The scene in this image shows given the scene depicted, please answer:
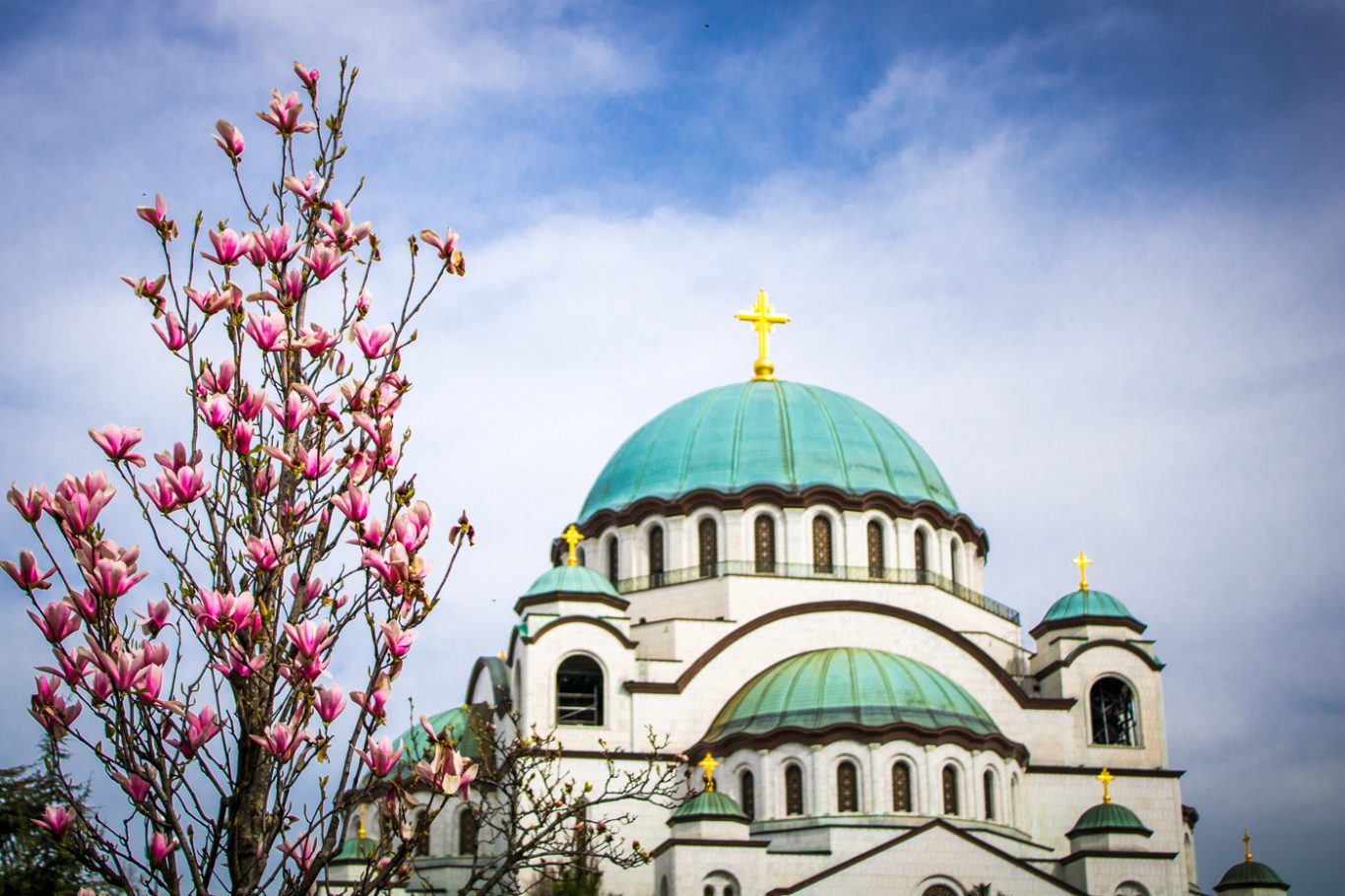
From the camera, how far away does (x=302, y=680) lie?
25.9 ft

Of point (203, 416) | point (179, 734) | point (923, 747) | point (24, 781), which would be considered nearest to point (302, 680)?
point (179, 734)

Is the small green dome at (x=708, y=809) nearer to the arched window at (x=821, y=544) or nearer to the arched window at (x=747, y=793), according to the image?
the arched window at (x=747, y=793)

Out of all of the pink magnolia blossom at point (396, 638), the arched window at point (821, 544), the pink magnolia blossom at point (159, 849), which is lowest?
the pink magnolia blossom at point (159, 849)

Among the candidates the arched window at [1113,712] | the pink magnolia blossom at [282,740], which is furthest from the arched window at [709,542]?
the pink magnolia blossom at [282,740]

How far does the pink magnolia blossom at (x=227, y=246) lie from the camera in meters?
8.30

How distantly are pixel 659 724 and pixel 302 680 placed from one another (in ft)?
85.9

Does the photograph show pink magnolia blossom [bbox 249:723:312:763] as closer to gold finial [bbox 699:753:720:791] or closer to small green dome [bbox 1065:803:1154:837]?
gold finial [bbox 699:753:720:791]

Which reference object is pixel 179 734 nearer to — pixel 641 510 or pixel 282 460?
pixel 282 460

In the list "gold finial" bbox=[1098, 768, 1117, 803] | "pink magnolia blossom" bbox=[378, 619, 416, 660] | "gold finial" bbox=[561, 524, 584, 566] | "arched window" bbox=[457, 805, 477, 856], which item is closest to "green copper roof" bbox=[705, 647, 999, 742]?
"gold finial" bbox=[1098, 768, 1117, 803]

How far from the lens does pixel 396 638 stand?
25.8ft

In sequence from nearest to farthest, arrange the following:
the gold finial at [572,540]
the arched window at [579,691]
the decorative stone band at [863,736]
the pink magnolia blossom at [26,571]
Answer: the pink magnolia blossom at [26,571] < the decorative stone band at [863,736] < the arched window at [579,691] < the gold finial at [572,540]

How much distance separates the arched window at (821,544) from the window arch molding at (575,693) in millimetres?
5491

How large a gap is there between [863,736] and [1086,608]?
7.87m

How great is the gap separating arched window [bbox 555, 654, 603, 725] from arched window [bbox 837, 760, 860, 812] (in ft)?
16.4
